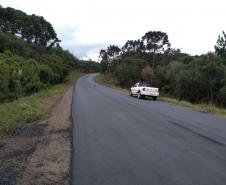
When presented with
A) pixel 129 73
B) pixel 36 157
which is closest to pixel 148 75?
pixel 129 73

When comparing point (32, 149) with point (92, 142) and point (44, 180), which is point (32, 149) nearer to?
point (92, 142)

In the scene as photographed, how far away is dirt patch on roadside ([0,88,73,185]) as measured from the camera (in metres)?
7.25

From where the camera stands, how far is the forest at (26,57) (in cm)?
4019

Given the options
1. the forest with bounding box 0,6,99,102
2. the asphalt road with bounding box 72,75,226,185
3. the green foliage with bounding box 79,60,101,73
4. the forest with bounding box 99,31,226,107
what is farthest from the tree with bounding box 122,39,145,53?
the asphalt road with bounding box 72,75,226,185

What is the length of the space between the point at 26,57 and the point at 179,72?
3152cm

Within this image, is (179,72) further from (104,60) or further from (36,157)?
(104,60)

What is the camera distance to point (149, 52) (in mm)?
103312

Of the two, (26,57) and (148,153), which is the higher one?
(26,57)

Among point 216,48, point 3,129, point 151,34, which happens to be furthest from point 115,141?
point 151,34

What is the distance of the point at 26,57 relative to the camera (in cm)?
7612

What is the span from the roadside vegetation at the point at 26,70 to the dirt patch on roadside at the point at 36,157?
150 centimetres

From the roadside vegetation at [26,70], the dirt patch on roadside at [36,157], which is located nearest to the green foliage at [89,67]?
the roadside vegetation at [26,70]

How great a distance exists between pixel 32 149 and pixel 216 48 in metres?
59.6

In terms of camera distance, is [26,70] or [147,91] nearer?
[147,91]
